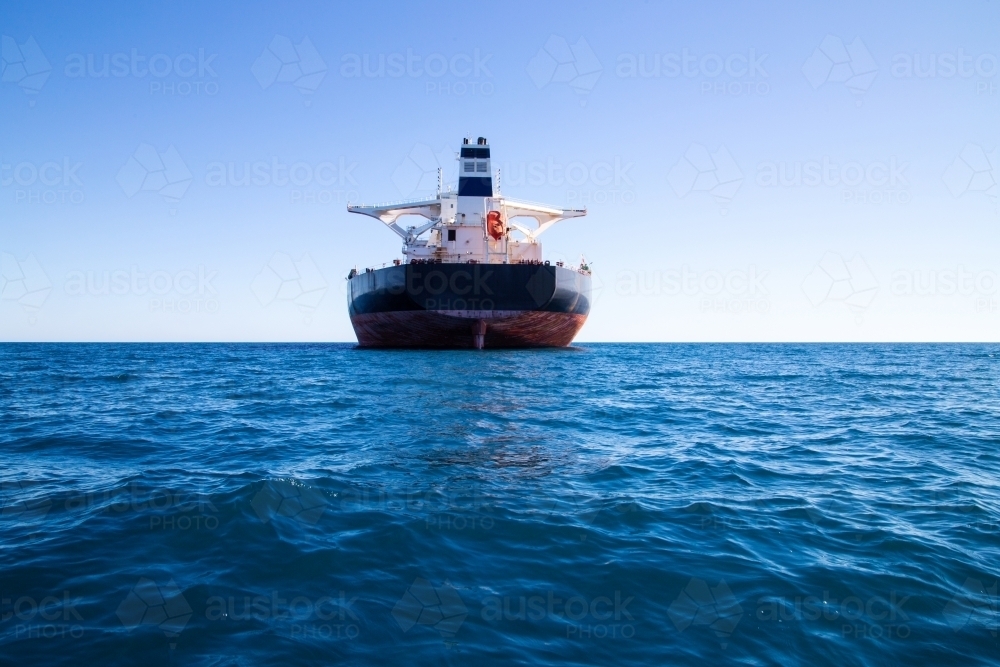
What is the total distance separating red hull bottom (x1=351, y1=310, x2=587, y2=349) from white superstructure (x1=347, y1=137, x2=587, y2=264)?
468 cm

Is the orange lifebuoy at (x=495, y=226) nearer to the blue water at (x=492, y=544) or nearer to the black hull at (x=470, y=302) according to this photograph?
the black hull at (x=470, y=302)

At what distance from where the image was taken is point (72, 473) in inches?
267

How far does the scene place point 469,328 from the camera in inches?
1198

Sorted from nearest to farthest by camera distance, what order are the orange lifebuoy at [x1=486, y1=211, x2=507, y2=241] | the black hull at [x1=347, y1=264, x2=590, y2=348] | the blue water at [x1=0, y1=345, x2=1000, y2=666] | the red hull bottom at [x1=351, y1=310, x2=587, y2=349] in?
the blue water at [x1=0, y1=345, x2=1000, y2=666], the black hull at [x1=347, y1=264, x2=590, y2=348], the red hull bottom at [x1=351, y1=310, x2=587, y2=349], the orange lifebuoy at [x1=486, y1=211, x2=507, y2=241]

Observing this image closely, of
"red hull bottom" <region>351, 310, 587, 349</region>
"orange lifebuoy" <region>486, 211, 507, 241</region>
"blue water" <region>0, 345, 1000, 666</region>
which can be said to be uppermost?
"orange lifebuoy" <region>486, 211, 507, 241</region>

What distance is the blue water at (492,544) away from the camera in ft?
11.1

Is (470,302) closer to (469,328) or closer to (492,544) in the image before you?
(469,328)

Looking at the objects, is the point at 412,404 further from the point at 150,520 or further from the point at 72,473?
the point at 150,520

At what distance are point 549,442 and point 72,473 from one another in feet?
19.7

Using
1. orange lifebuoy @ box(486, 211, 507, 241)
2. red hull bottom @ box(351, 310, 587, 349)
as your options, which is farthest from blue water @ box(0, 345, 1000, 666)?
orange lifebuoy @ box(486, 211, 507, 241)

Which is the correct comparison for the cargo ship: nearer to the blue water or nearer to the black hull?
the black hull

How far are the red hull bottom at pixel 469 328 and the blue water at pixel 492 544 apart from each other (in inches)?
785

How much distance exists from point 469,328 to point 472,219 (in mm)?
9360

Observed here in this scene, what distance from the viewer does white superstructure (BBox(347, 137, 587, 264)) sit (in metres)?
36.2
